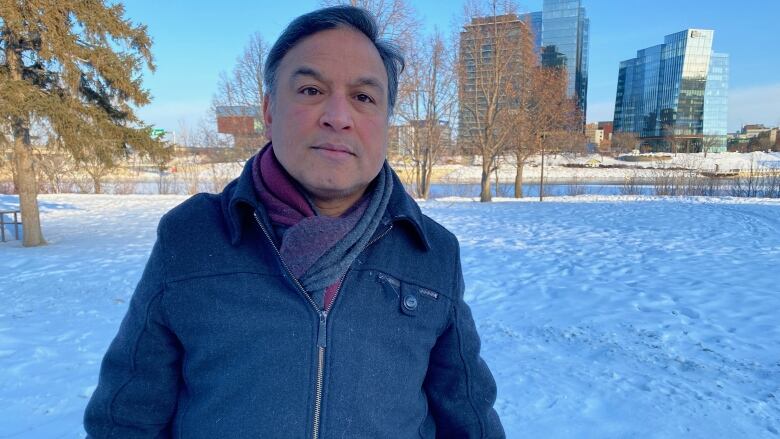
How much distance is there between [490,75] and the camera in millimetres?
22078

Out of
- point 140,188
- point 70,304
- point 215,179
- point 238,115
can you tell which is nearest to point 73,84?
point 70,304

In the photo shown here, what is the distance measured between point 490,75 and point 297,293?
22819 millimetres

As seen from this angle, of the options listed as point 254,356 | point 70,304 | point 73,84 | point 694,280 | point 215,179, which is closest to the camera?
point 254,356

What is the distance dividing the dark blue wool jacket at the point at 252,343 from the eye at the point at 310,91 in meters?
0.30

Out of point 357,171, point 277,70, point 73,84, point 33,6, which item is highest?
point 33,6

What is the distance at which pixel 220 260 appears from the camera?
3.89 ft

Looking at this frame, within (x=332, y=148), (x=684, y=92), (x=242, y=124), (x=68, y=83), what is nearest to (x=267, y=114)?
(x=332, y=148)

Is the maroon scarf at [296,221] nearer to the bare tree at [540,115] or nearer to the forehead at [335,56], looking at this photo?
the forehead at [335,56]

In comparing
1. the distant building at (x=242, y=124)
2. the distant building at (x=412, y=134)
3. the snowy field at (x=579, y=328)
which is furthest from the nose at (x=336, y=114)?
the distant building at (x=242, y=124)

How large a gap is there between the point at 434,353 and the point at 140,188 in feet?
117

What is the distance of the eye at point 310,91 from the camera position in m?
1.22

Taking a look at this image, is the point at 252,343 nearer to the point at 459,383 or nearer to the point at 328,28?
the point at 459,383

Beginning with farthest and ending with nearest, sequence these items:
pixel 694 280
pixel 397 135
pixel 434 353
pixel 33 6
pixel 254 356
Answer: pixel 397 135 → pixel 33 6 → pixel 694 280 → pixel 434 353 → pixel 254 356

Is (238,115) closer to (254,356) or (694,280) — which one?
(694,280)
